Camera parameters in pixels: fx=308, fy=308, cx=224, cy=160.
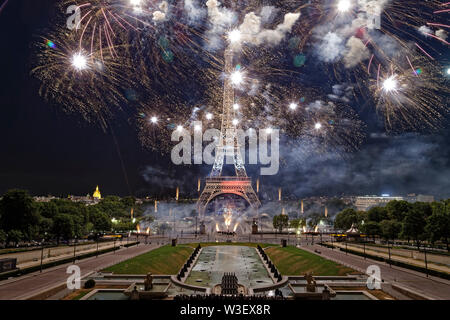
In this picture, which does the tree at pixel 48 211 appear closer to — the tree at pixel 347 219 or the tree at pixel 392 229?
the tree at pixel 392 229

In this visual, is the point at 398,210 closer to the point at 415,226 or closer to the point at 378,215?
the point at 378,215

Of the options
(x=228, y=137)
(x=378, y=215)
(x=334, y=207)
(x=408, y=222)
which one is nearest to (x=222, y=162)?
(x=228, y=137)

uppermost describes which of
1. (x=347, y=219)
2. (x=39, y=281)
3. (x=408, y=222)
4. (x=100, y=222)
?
(x=408, y=222)

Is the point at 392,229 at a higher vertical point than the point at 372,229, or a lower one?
higher

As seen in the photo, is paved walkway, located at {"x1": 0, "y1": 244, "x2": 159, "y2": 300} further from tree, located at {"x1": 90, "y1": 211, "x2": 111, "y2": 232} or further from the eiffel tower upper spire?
the eiffel tower upper spire

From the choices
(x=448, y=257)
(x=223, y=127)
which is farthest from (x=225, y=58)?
(x=448, y=257)
